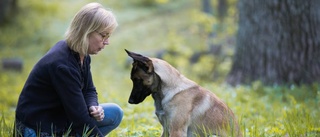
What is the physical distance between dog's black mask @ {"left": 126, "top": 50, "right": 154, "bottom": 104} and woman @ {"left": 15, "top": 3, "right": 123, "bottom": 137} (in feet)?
1.38

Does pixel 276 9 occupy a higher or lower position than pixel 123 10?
higher

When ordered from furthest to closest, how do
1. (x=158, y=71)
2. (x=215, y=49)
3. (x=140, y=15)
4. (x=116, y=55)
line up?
(x=140, y=15) < (x=116, y=55) < (x=215, y=49) < (x=158, y=71)

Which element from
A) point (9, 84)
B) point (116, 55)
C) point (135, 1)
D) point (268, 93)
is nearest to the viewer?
point (268, 93)

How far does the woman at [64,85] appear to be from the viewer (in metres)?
3.87

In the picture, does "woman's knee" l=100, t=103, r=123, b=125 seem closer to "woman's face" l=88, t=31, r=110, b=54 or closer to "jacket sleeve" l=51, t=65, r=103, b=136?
"jacket sleeve" l=51, t=65, r=103, b=136

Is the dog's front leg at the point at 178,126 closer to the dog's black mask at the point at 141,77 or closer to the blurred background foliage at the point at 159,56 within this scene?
the dog's black mask at the point at 141,77

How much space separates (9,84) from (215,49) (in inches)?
296

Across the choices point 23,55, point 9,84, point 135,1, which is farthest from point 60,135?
point 135,1

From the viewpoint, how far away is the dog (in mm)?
4277

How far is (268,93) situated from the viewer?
8352mm

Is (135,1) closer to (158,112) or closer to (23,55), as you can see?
(23,55)

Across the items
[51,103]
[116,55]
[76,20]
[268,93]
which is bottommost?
[116,55]

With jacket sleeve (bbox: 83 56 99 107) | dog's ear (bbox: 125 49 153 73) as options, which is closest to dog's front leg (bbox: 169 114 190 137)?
dog's ear (bbox: 125 49 153 73)

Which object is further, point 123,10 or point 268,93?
point 123,10
